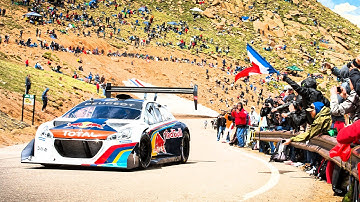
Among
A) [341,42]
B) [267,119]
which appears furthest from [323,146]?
[341,42]

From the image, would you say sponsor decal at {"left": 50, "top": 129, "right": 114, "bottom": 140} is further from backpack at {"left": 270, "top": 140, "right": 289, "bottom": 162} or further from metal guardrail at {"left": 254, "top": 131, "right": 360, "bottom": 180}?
backpack at {"left": 270, "top": 140, "right": 289, "bottom": 162}

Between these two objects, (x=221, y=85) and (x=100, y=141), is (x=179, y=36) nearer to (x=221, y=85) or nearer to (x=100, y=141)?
(x=221, y=85)

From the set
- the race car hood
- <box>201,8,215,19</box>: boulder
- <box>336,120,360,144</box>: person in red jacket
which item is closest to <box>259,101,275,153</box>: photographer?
the race car hood

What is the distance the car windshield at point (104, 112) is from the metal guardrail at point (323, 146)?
345cm

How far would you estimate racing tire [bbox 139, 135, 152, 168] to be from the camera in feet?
34.2

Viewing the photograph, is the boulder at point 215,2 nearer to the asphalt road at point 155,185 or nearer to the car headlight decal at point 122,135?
the asphalt road at point 155,185

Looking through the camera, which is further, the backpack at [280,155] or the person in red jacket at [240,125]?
the person in red jacket at [240,125]

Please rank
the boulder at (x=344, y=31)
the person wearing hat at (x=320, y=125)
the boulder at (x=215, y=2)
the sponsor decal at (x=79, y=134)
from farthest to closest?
1. the boulder at (x=344, y=31)
2. the boulder at (x=215, y=2)
3. the person wearing hat at (x=320, y=125)
4. the sponsor decal at (x=79, y=134)

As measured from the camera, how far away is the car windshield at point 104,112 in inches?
446

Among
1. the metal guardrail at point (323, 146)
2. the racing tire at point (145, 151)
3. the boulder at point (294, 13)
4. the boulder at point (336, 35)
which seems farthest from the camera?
the boulder at point (294, 13)

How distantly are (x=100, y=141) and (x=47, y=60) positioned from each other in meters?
54.6

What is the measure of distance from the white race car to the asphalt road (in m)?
0.21

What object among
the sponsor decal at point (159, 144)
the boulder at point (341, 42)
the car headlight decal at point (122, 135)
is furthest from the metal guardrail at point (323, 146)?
the boulder at point (341, 42)

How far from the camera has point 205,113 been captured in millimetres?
71688
